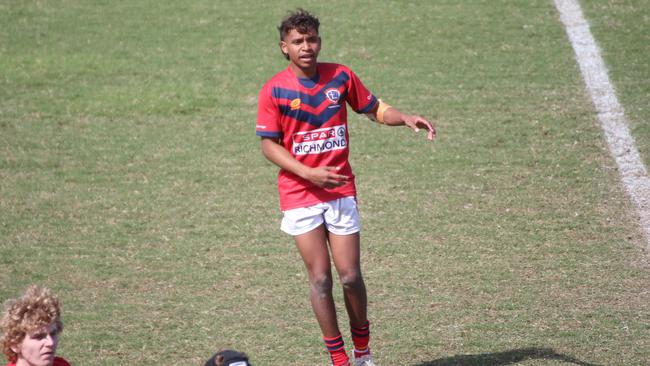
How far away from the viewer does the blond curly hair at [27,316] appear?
4.68 m

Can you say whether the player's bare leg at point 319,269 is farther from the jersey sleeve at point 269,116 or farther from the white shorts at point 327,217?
the jersey sleeve at point 269,116

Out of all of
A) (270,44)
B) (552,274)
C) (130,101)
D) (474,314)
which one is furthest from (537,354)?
(270,44)

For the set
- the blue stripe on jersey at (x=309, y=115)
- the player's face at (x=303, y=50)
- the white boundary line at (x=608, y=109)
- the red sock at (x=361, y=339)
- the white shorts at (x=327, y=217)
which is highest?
the player's face at (x=303, y=50)

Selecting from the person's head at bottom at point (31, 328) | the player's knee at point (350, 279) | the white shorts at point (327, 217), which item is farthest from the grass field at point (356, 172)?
the person's head at bottom at point (31, 328)

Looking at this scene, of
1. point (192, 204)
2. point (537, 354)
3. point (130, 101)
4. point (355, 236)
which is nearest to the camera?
point (355, 236)

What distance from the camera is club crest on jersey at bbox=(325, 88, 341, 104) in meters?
6.23

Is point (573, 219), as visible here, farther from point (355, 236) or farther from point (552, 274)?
point (355, 236)

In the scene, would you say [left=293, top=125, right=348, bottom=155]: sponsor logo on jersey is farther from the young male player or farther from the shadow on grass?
the shadow on grass

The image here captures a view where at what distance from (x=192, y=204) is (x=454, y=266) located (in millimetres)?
2779

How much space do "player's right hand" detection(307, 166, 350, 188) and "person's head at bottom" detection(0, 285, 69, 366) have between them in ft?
5.90

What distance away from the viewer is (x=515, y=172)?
33.2 feet

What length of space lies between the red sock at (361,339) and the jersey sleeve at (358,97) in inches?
55.1

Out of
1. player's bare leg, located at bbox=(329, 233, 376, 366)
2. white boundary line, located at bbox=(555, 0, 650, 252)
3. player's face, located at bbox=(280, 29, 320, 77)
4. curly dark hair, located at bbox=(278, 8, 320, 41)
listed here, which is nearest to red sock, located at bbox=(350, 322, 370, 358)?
player's bare leg, located at bbox=(329, 233, 376, 366)

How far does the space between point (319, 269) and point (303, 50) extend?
137 cm
